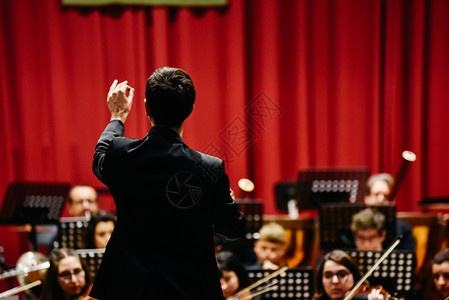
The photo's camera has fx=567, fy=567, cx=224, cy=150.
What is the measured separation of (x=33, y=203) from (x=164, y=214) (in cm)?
278

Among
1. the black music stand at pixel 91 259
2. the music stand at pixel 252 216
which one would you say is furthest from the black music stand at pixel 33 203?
the music stand at pixel 252 216

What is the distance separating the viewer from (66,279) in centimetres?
297

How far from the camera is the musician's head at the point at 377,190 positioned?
14.3ft

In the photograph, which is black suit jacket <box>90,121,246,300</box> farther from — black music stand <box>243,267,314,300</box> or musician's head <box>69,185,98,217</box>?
musician's head <box>69,185,98,217</box>

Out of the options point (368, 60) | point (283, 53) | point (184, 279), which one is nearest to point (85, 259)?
point (184, 279)

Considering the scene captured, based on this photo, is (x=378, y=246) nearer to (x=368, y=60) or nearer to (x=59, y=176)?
(x=368, y=60)

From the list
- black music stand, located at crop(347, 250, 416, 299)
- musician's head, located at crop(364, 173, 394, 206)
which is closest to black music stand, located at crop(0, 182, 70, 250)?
black music stand, located at crop(347, 250, 416, 299)

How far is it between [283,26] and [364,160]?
1.52 meters

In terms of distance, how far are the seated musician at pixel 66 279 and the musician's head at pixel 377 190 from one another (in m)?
2.31

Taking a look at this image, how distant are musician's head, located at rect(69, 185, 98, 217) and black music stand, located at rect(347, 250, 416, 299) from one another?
6.74ft

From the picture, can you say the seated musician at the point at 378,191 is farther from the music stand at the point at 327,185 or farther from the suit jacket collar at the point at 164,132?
the suit jacket collar at the point at 164,132

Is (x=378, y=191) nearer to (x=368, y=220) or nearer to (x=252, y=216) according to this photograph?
(x=368, y=220)

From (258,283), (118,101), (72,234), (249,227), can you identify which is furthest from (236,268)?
(118,101)

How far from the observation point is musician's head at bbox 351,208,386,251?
361cm
